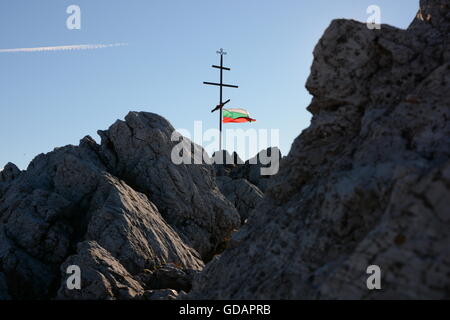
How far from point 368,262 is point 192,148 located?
108ft

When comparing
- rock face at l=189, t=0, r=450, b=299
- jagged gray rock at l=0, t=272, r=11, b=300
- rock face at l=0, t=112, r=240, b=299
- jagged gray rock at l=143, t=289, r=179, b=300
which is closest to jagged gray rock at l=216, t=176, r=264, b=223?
rock face at l=0, t=112, r=240, b=299

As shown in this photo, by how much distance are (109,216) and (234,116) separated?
35.0m

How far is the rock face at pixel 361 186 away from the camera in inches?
326

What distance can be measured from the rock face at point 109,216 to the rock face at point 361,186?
894cm

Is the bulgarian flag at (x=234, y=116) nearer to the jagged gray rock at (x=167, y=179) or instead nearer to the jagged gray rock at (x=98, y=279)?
the jagged gray rock at (x=167, y=179)

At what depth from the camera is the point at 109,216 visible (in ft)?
81.0

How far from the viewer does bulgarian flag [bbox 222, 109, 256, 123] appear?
57500 millimetres

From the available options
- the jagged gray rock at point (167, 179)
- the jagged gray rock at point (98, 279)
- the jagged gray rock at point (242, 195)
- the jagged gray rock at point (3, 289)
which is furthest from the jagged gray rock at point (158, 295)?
the jagged gray rock at point (242, 195)

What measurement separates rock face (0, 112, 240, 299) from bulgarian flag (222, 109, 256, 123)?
17.4 m

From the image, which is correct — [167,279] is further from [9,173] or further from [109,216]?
[9,173]

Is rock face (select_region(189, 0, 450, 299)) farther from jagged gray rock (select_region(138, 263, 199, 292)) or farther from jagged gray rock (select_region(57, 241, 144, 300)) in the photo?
jagged gray rock (select_region(138, 263, 199, 292))

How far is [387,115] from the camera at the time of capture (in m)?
11.9
